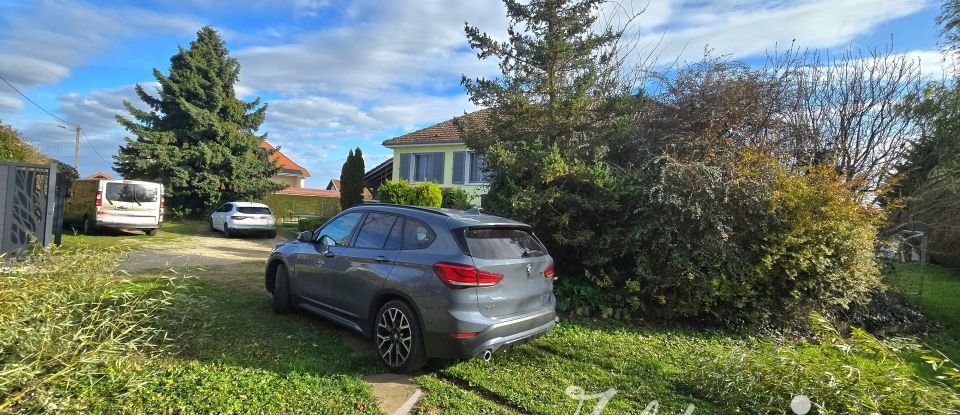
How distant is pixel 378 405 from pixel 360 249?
5.72ft

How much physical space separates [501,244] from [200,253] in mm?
10826

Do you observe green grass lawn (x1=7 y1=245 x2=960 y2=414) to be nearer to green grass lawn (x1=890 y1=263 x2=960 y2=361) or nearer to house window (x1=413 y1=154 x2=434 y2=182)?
green grass lawn (x1=890 y1=263 x2=960 y2=361)

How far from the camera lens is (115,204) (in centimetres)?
1418

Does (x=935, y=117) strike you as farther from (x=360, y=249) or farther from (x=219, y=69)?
(x=219, y=69)

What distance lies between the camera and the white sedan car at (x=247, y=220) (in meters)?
17.2

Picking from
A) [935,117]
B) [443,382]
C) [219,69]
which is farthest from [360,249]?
[219,69]

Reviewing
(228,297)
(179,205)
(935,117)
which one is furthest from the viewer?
(179,205)

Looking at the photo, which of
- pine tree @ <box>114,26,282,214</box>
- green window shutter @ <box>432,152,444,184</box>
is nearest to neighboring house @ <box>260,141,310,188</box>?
pine tree @ <box>114,26,282,214</box>

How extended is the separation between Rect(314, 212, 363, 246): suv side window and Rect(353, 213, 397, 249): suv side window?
0.65 feet

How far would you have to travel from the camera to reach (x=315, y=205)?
31.1 metres

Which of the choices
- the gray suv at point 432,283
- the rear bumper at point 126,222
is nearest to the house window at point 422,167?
the rear bumper at point 126,222

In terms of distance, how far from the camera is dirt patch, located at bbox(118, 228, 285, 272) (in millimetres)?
9992

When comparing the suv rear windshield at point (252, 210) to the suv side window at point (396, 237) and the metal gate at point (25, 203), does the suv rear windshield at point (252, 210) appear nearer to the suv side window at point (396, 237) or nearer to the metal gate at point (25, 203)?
the metal gate at point (25, 203)

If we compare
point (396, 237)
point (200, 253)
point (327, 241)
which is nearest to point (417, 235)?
point (396, 237)
